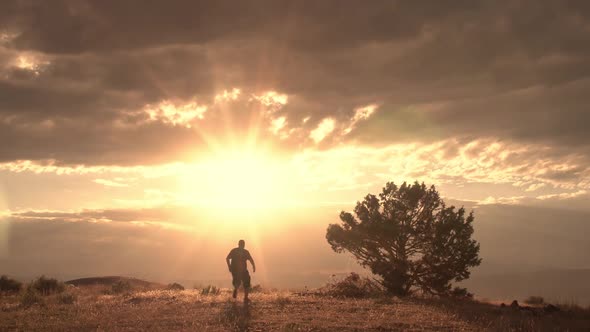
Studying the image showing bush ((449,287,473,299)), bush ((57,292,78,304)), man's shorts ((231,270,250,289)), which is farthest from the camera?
bush ((449,287,473,299))

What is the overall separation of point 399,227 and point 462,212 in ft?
11.1

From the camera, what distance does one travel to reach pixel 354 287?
82.3 ft

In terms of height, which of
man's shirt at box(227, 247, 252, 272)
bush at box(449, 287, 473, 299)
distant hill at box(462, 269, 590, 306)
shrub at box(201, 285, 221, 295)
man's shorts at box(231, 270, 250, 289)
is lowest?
distant hill at box(462, 269, 590, 306)

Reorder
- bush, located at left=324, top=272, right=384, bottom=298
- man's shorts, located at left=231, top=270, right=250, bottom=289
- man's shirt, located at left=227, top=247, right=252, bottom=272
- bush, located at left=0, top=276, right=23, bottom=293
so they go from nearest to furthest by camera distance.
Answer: man's shorts, located at left=231, top=270, right=250, bottom=289 < man's shirt, located at left=227, top=247, right=252, bottom=272 < bush, located at left=324, top=272, right=384, bottom=298 < bush, located at left=0, top=276, right=23, bottom=293

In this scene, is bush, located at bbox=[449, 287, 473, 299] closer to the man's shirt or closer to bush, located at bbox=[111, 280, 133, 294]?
the man's shirt

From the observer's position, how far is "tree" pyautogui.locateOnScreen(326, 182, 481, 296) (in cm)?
2709

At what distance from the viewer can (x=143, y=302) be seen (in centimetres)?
2005

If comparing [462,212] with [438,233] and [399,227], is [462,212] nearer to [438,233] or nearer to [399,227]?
[438,233]

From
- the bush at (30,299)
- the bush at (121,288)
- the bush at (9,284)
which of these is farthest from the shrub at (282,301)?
the bush at (9,284)

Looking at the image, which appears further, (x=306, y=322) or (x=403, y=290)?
(x=403, y=290)

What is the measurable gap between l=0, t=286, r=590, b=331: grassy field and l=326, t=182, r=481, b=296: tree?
21.8ft

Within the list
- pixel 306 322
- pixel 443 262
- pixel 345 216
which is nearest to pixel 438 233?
pixel 443 262

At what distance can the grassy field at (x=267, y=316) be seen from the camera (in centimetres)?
1443

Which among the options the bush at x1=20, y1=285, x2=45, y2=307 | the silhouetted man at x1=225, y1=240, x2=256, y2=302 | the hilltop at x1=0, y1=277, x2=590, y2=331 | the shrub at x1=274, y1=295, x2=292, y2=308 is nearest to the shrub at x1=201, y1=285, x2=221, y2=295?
the hilltop at x1=0, y1=277, x2=590, y2=331
